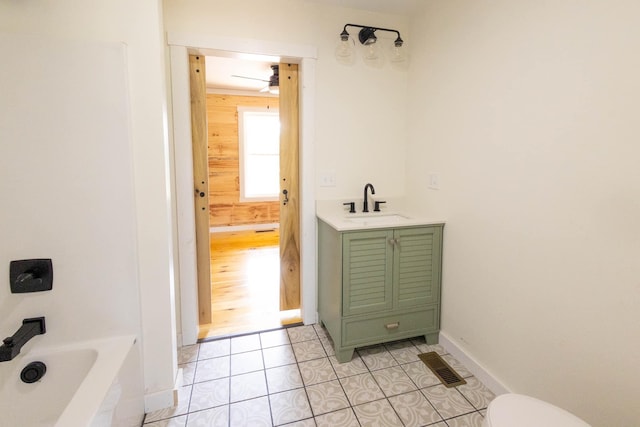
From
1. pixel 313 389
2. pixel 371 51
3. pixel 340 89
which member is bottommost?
pixel 313 389

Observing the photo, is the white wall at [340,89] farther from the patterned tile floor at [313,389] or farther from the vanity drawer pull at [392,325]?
the patterned tile floor at [313,389]

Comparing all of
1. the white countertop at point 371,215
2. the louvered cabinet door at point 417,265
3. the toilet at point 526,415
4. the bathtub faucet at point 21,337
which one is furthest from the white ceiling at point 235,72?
the toilet at point 526,415

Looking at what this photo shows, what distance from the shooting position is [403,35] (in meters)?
2.48

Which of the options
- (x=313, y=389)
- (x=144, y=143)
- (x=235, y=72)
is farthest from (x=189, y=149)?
(x=235, y=72)

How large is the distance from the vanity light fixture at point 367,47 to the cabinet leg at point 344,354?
80.3 inches

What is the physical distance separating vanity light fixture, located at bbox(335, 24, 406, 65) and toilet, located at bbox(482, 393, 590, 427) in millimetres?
2251

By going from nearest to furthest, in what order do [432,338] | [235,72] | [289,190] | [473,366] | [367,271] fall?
[473,366], [367,271], [432,338], [289,190], [235,72]

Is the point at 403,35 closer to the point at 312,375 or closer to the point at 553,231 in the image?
the point at 553,231

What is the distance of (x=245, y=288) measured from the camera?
3277mm

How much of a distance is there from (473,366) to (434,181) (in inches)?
47.6

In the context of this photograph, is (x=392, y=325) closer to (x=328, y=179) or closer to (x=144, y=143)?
(x=328, y=179)

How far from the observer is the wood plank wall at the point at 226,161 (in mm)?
5285

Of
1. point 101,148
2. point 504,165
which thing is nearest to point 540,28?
point 504,165

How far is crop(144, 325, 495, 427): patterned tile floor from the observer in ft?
5.32
